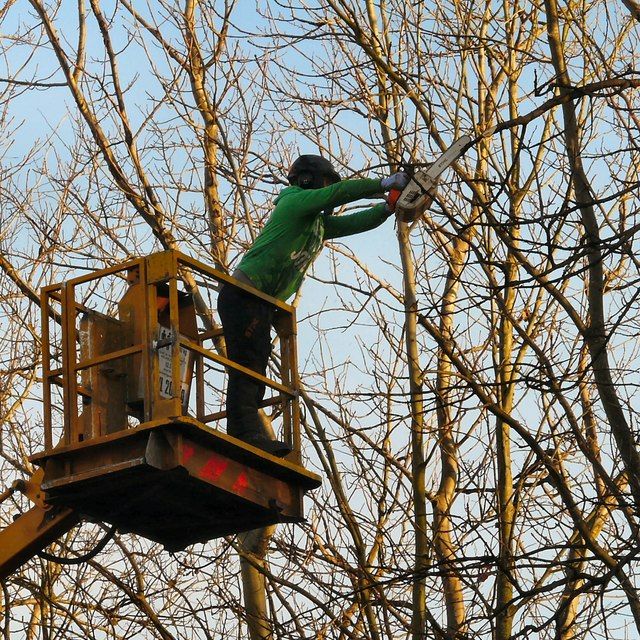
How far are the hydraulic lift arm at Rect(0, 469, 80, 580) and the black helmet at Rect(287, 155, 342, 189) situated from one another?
2.62m

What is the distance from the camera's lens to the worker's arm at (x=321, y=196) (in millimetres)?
8773

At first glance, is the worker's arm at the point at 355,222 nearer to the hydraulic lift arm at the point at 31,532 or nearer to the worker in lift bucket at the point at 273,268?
the worker in lift bucket at the point at 273,268

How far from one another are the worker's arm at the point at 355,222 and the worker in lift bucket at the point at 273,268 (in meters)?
0.04

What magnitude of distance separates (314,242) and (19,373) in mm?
6198

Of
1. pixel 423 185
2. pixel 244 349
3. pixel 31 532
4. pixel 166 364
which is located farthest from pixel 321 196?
pixel 31 532

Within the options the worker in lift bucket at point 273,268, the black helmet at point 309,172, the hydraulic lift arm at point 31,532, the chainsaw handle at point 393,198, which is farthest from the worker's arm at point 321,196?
the hydraulic lift arm at point 31,532

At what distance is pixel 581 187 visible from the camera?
8.02 m

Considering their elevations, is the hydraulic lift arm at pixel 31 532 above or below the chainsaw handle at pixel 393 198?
below

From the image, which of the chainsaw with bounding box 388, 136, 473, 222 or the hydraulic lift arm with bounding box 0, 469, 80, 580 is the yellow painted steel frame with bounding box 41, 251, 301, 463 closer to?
the hydraulic lift arm with bounding box 0, 469, 80, 580

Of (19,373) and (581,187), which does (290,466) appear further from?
(19,373)

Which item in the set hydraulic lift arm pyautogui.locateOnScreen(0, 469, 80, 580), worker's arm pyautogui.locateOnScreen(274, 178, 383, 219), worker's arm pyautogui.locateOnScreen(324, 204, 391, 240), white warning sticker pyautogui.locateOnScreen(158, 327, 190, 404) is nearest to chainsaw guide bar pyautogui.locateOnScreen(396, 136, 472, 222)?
worker's arm pyautogui.locateOnScreen(274, 178, 383, 219)

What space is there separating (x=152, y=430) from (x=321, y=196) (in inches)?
75.3

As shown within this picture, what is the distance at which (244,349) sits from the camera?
907 cm

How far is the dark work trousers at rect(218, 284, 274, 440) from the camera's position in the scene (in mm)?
8859
